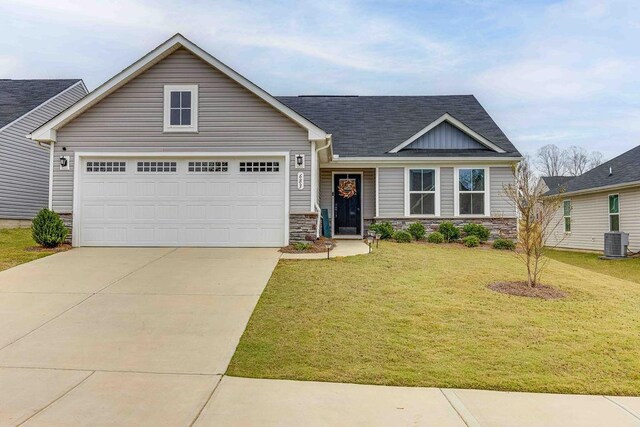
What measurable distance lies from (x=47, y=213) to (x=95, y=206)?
1120 millimetres

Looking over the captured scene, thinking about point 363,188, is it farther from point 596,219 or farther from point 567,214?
point 567,214

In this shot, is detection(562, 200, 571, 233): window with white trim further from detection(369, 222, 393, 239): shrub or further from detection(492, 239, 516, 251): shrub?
detection(369, 222, 393, 239): shrub

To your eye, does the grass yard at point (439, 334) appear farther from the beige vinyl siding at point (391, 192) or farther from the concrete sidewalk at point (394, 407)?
the beige vinyl siding at point (391, 192)

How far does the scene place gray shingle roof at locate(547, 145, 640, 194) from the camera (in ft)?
50.5

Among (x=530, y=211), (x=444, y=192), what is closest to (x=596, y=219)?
(x=444, y=192)

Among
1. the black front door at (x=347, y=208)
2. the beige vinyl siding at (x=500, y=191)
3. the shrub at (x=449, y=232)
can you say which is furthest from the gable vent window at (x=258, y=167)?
the beige vinyl siding at (x=500, y=191)

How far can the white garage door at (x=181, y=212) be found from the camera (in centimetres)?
1092

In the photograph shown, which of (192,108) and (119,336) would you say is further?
(192,108)

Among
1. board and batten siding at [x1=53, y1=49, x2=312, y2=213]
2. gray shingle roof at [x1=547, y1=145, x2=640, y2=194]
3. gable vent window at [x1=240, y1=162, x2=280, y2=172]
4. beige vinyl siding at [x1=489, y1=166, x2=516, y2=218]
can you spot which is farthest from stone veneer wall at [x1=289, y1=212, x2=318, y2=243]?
gray shingle roof at [x1=547, y1=145, x2=640, y2=194]

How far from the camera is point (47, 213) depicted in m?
10.4

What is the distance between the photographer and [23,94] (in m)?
19.1

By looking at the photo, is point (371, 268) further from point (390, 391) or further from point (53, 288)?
point (53, 288)

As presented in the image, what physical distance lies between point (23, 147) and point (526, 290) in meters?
20.2

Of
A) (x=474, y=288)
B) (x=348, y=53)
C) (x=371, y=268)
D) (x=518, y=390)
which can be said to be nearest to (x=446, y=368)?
(x=518, y=390)
